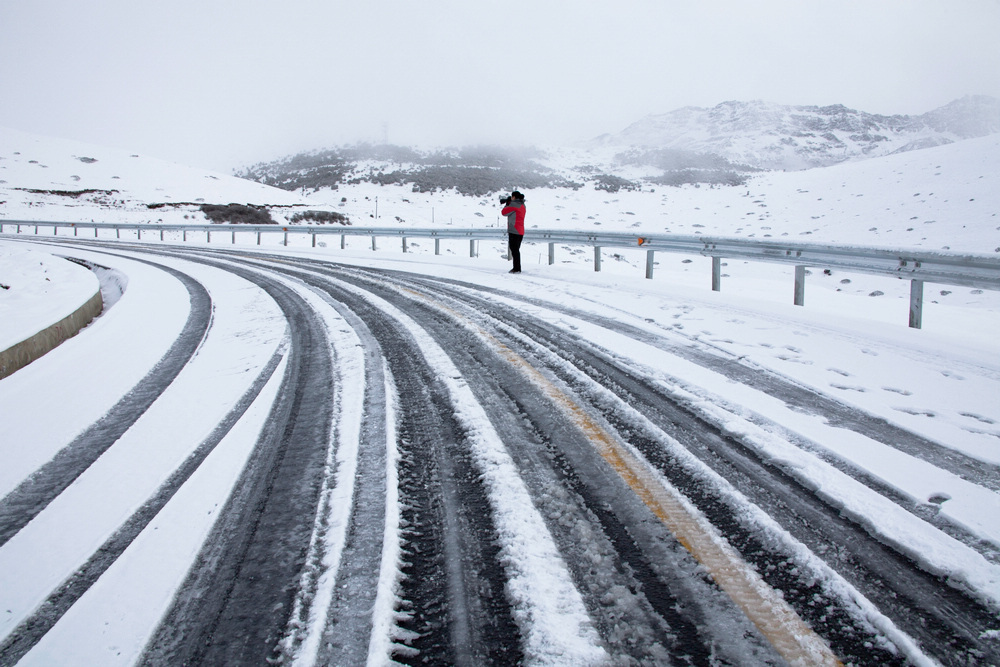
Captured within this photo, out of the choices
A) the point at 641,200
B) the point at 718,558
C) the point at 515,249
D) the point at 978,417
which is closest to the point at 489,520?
the point at 718,558

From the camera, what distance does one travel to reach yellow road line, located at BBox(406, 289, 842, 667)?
56.4 inches

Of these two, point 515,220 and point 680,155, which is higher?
point 680,155

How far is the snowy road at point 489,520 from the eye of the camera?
59.1 inches

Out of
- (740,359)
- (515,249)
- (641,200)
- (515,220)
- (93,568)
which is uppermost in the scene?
(641,200)

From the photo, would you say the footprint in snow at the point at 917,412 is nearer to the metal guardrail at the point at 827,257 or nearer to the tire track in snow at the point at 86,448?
the metal guardrail at the point at 827,257

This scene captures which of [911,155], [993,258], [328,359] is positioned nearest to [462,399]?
[328,359]

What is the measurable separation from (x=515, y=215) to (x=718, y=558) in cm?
929

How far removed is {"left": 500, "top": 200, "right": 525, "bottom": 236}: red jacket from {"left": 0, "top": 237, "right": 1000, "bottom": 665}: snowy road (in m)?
6.79

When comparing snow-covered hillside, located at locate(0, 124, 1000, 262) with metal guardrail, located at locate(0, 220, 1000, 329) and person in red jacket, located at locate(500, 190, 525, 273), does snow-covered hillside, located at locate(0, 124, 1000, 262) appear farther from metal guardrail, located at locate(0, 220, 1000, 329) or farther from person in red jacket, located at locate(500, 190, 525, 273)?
person in red jacket, located at locate(500, 190, 525, 273)

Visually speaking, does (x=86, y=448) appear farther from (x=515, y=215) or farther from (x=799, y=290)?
(x=515, y=215)

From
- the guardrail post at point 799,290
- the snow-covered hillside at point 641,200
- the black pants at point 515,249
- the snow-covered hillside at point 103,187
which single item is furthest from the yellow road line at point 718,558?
the snow-covered hillside at point 103,187

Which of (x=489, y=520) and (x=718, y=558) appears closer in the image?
(x=718, y=558)

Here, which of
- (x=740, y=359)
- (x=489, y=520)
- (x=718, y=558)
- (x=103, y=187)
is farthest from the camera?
(x=103, y=187)

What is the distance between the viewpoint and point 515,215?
10438mm
